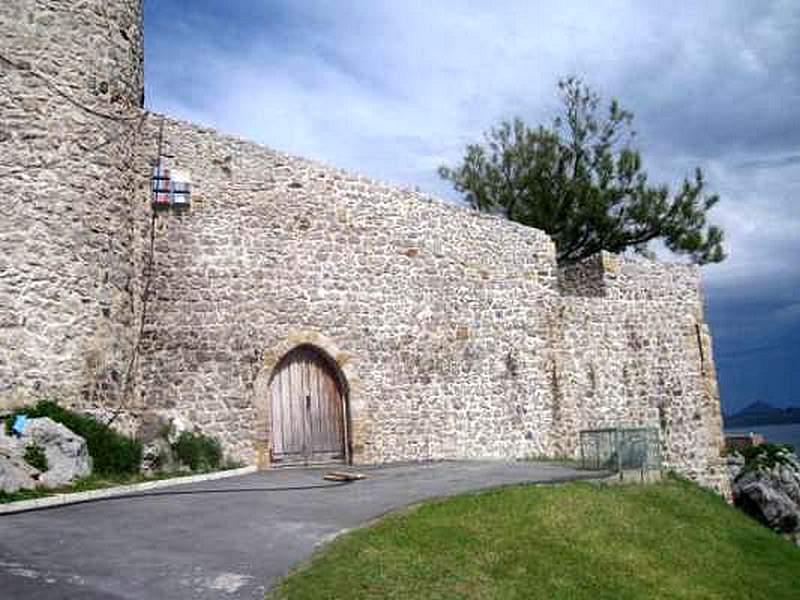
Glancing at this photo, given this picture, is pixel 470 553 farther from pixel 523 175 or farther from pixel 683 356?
pixel 523 175

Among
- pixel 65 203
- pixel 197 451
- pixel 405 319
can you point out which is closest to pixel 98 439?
pixel 197 451

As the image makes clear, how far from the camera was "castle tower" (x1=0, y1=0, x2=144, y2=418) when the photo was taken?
442 inches

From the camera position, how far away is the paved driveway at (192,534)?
621 cm

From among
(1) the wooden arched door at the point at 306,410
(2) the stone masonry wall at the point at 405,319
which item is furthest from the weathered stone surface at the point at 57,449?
(1) the wooden arched door at the point at 306,410

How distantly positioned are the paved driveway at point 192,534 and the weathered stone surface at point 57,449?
0.95 metres

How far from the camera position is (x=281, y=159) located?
14820mm

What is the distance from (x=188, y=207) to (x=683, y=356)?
41.5ft

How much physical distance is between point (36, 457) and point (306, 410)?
17.5ft

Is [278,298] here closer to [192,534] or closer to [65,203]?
[65,203]

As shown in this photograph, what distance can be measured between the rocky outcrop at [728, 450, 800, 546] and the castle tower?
49.0 ft

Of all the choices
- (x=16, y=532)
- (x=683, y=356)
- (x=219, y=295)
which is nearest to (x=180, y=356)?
(x=219, y=295)

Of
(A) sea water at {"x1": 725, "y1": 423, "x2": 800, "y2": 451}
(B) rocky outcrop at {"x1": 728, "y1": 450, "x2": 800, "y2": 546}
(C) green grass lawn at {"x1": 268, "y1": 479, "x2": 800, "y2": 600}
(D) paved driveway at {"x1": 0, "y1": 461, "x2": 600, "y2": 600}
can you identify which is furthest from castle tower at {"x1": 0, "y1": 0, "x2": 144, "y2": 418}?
(A) sea water at {"x1": 725, "y1": 423, "x2": 800, "y2": 451}

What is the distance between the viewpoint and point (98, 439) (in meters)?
11.1

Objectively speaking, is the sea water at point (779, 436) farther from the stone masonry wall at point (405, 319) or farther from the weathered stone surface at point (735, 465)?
the stone masonry wall at point (405, 319)
